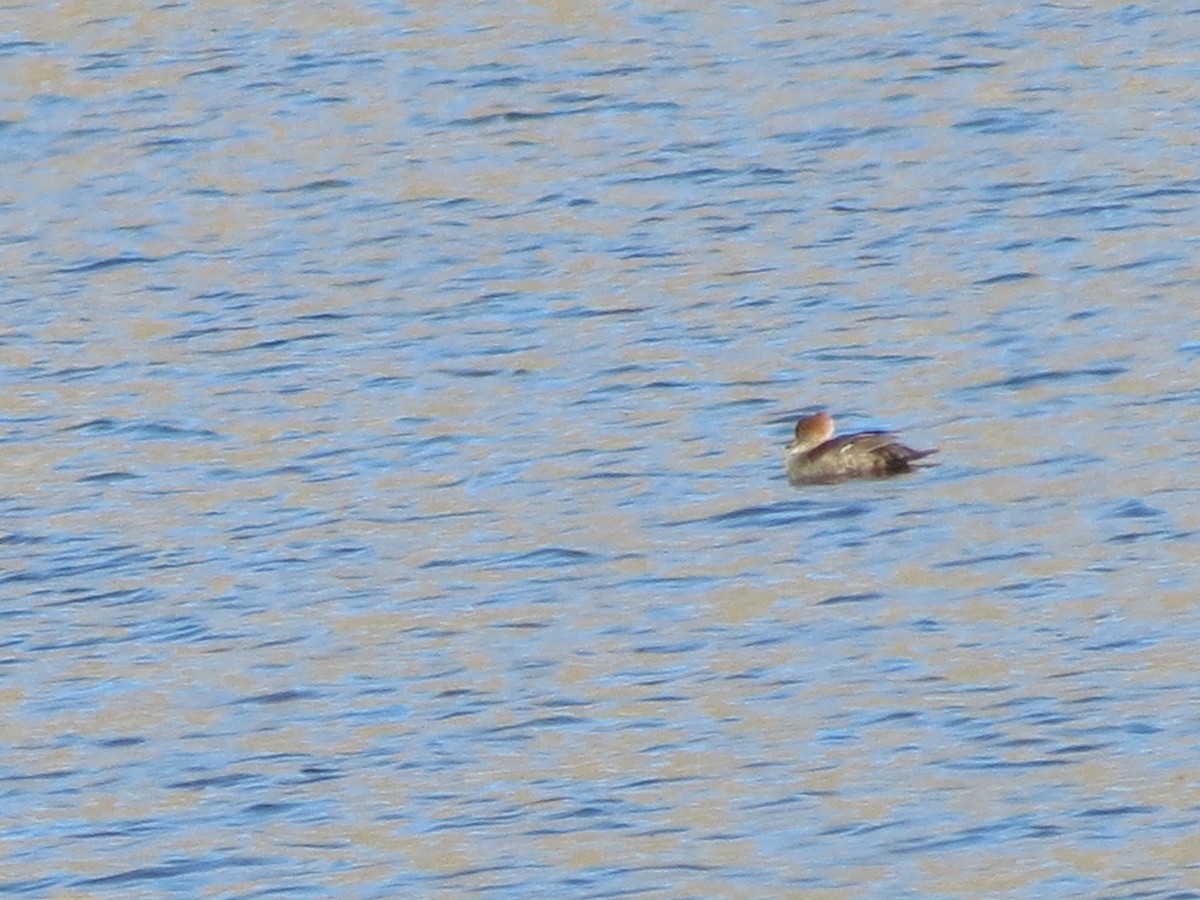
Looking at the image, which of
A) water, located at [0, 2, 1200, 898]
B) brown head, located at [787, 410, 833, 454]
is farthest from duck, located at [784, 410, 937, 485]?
water, located at [0, 2, 1200, 898]

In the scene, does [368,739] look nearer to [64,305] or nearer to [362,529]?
[362,529]

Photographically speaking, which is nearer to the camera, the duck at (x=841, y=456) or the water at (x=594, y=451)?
the water at (x=594, y=451)

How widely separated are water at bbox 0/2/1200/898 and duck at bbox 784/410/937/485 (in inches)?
4.2

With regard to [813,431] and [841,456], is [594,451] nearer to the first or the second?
[813,431]

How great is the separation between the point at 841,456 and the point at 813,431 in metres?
0.34

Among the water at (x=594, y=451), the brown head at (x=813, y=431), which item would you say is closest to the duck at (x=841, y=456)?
the brown head at (x=813, y=431)

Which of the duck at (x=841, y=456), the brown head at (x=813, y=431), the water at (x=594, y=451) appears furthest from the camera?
the brown head at (x=813, y=431)

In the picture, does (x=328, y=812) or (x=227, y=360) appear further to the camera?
(x=227, y=360)

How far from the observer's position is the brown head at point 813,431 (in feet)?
38.4

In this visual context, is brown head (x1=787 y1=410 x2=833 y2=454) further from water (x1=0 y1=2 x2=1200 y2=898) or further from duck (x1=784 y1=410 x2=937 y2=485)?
water (x1=0 y1=2 x2=1200 y2=898)

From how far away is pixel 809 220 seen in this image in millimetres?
14938

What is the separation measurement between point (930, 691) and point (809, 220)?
19.6 ft

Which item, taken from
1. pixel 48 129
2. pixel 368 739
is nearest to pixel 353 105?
pixel 48 129

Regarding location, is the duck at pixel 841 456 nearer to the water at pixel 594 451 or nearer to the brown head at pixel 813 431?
the brown head at pixel 813 431
